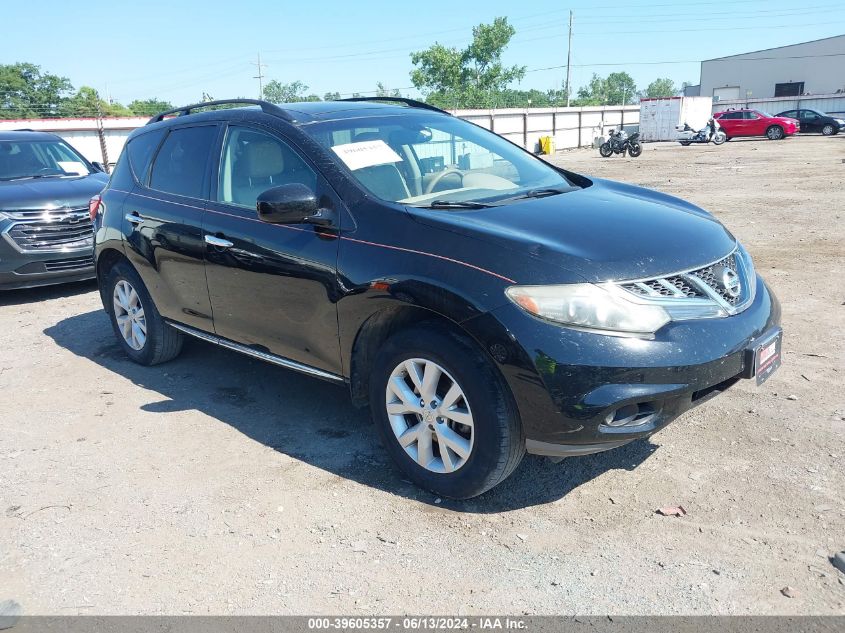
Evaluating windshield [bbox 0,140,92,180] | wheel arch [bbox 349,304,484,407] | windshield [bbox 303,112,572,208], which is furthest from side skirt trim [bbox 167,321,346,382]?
windshield [bbox 0,140,92,180]

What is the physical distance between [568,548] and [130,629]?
1.75 metres

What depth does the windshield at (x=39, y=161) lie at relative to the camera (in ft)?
28.2

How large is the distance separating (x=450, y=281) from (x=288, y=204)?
1.00 metres

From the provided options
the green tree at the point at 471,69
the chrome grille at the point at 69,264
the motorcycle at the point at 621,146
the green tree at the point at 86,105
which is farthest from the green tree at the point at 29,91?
the chrome grille at the point at 69,264

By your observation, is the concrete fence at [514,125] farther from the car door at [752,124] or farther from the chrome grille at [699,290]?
the chrome grille at [699,290]

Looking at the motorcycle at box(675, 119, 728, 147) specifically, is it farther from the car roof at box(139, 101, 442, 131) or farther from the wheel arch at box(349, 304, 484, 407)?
the wheel arch at box(349, 304, 484, 407)

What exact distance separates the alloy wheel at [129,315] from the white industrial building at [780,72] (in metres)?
66.3

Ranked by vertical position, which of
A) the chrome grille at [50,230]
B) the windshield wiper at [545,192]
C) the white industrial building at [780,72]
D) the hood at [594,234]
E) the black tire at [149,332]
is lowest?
the black tire at [149,332]

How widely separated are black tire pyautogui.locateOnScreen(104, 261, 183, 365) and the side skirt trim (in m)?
0.25

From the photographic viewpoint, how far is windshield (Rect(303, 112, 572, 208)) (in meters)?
3.79

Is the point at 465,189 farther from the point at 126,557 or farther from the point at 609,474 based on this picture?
the point at 126,557

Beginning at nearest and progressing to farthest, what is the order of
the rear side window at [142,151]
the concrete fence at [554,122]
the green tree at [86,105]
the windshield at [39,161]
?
the rear side window at [142,151] → the windshield at [39,161] → the concrete fence at [554,122] → the green tree at [86,105]

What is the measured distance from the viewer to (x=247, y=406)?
4.71 metres

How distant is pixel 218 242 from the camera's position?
4254 mm
